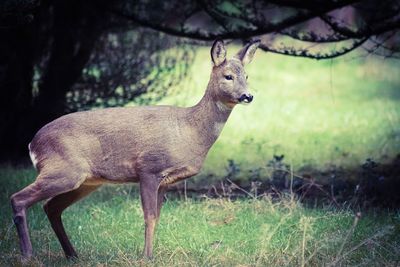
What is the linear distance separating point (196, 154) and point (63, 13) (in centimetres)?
417

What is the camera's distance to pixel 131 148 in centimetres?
641

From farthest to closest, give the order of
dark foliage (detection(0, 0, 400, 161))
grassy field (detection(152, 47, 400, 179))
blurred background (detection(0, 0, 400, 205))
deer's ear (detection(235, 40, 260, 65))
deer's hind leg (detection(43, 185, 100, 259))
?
grassy field (detection(152, 47, 400, 179)) → dark foliage (detection(0, 0, 400, 161)) → blurred background (detection(0, 0, 400, 205)) → deer's ear (detection(235, 40, 260, 65)) → deer's hind leg (detection(43, 185, 100, 259))

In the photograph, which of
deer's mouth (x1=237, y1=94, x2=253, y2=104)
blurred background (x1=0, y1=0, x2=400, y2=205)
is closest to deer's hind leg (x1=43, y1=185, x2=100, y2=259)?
deer's mouth (x1=237, y1=94, x2=253, y2=104)

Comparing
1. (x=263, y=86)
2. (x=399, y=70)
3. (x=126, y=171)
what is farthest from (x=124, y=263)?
(x=399, y=70)

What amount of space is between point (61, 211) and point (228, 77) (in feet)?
5.28

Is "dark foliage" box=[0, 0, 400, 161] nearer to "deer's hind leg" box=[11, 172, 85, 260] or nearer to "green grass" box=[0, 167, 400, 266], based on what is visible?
"green grass" box=[0, 167, 400, 266]

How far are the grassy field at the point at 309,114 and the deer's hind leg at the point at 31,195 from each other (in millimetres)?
3245

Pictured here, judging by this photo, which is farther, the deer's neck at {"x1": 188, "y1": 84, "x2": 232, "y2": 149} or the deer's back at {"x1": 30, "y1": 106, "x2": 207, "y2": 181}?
the deer's neck at {"x1": 188, "y1": 84, "x2": 232, "y2": 149}

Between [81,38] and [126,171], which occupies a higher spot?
[81,38]

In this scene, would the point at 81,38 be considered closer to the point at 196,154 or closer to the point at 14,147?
the point at 14,147

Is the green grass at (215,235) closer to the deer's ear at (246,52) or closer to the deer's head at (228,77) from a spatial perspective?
the deer's head at (228,77)

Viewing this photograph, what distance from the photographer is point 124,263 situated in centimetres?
600

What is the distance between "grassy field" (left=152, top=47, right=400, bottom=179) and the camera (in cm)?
1099

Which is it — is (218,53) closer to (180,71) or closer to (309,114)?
(180,71)
